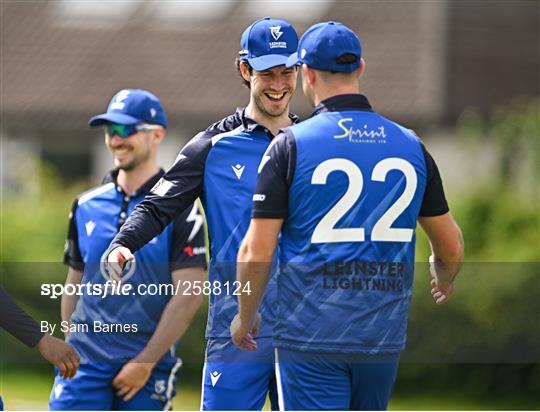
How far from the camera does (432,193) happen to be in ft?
18.8

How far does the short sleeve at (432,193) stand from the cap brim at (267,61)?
98 cm

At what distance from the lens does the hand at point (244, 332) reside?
5.96 metres

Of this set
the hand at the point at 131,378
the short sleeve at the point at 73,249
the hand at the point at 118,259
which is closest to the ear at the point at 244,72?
the hand at the point at 118,259

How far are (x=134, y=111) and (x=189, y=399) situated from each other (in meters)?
3.27

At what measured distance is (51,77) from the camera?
2484 centimetres

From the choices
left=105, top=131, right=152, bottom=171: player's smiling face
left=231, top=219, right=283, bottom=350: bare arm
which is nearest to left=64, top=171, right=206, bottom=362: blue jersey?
left=105, top=131, right=152, bottom=171: player's smiling face

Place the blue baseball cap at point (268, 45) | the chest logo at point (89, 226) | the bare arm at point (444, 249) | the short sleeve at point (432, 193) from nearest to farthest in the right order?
1. the short sleeve at point (432, 193)
2. the bare arm at point (444, 249)
3. the blue baseball cap at point (268, 45)
4. the chest logo at point (89, 226)

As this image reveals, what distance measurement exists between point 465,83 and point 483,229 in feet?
31.4

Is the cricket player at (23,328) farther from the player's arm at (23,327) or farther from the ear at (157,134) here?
the ear at (157,134)

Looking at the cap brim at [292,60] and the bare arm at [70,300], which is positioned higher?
the cap brim at [292,60]

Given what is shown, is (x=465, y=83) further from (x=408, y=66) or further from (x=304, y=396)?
(x=304, y=396)

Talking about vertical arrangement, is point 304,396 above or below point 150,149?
below

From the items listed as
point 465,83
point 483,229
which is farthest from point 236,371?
point 465,83

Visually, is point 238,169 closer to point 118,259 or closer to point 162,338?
point 118,259
